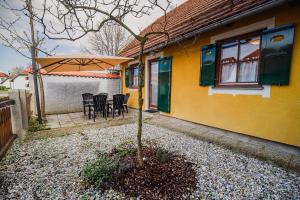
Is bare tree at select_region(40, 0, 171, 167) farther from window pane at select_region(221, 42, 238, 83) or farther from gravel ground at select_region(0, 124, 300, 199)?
window pane at select_region(221, 42, 238, 83)

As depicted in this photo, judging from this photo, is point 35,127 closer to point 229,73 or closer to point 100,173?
point 100,173

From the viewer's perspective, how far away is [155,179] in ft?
7.10

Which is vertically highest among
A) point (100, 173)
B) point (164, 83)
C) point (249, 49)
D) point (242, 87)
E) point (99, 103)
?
point (249, 49)

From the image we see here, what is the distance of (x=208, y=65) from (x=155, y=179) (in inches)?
137

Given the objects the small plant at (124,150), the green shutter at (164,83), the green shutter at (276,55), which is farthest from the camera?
the green shutter at (164,83)

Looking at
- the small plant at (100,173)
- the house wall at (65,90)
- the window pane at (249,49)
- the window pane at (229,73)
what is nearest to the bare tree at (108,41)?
the house wall at (65,90)

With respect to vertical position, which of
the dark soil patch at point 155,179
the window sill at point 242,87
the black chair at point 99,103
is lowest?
the dark soil patch at point 155,179

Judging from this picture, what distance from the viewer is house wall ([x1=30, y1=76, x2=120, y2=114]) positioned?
22.8 ft

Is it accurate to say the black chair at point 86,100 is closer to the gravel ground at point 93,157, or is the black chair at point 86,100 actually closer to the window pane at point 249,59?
the gravel ground at point 93,157

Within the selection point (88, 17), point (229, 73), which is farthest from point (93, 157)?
point (229, 73)

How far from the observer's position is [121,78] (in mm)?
9242

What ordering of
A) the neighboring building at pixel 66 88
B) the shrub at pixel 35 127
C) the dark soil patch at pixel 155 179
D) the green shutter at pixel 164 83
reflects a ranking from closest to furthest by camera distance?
the dark soil patch at pixel 155 179, the shrub at pixel 35 127, the green shutter at pixel 164 83, the neighboring building at pixel 66 88

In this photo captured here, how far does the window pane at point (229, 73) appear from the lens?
13.3ft

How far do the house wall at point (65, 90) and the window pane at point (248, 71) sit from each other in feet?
22.1
